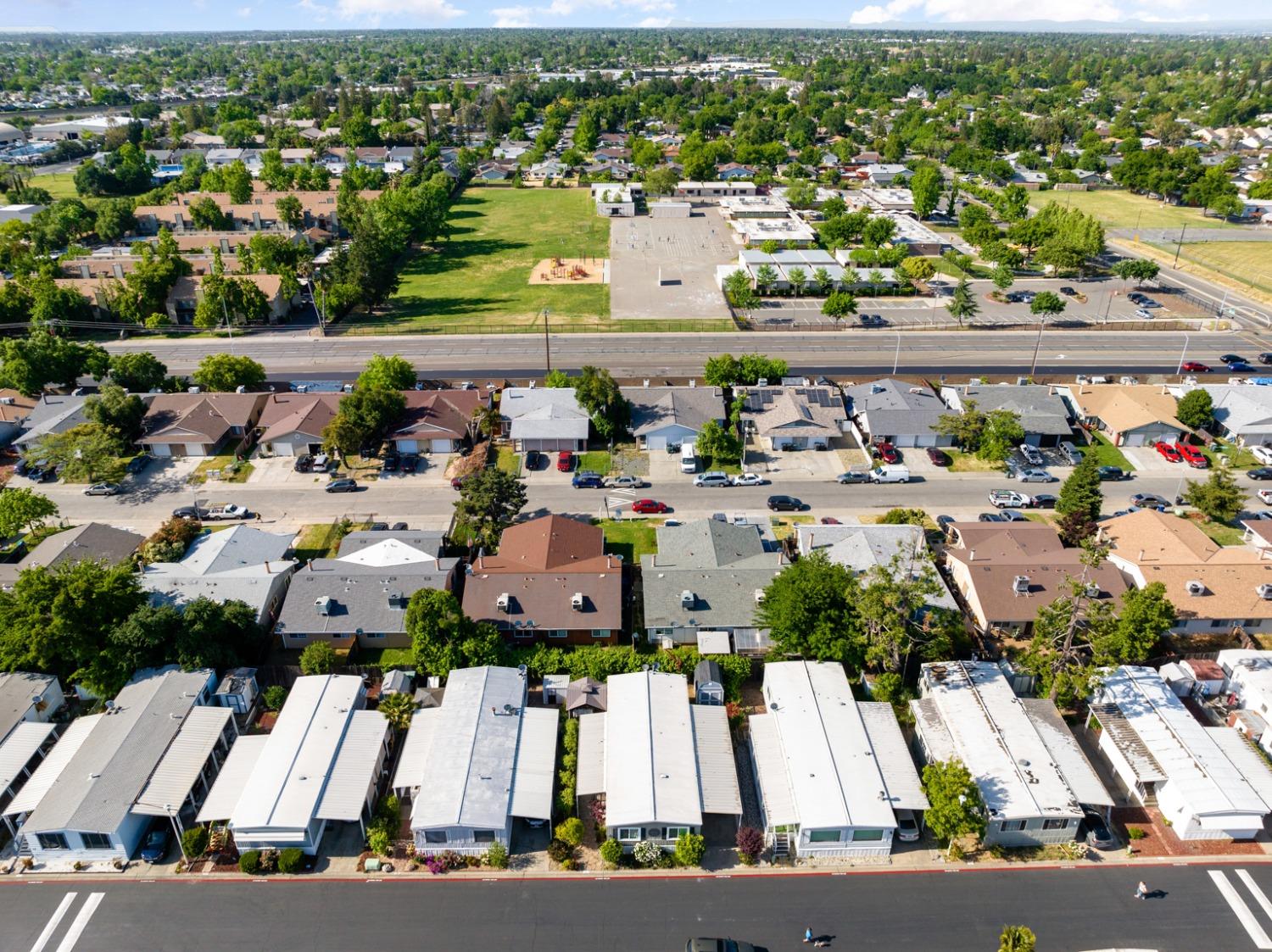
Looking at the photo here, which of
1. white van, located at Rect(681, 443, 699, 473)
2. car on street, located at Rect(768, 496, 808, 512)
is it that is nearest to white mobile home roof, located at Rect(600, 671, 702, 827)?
car on street, located at Rect(768, 496, 808, 512)

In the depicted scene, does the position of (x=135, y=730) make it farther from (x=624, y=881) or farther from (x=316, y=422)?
(x=316, y=422)

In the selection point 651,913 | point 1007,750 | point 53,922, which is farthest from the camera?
point 1007,750

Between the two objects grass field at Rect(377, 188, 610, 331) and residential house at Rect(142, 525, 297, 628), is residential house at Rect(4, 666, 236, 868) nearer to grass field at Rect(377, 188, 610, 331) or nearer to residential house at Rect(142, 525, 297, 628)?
residential house at Rect(142, 525, 297, 628)

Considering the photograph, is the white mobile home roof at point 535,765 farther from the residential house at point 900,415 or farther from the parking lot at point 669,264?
the parking lot at point 669,264

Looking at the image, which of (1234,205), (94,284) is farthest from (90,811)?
(1234,205)

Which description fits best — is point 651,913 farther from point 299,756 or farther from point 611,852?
point 299,756

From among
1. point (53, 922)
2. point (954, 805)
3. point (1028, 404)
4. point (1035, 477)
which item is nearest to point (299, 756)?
point (53, 922)

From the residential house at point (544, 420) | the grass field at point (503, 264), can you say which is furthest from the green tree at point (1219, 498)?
the grass field at point (503, 264)
